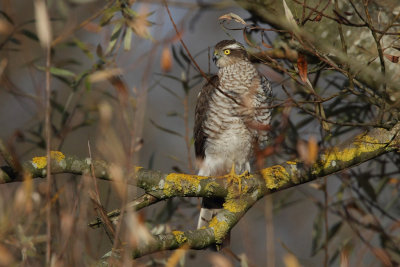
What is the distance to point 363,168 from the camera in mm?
4098

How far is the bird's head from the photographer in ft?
14.8

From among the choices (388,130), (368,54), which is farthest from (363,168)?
(388,130)

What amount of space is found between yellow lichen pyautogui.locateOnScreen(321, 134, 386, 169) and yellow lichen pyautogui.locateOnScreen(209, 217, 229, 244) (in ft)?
1.96

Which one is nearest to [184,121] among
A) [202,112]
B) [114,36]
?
[202,112]

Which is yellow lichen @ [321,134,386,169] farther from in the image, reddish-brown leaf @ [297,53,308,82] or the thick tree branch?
reddish-brown leaf @ [297,53,308,82]

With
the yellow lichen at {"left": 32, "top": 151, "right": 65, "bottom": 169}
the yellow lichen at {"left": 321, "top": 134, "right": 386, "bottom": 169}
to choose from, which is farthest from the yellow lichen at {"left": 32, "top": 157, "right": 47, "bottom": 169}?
the yellow lichen at {"left": 321, "top": 134, "right": 386, "bottom": 169}

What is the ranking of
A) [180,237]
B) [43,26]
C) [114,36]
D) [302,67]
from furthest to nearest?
[114,36] < [180,237] < [302,67] < [43,26]

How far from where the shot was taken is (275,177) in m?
2.97

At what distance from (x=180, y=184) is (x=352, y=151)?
2.89ft

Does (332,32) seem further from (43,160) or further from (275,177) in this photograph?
(43,160)

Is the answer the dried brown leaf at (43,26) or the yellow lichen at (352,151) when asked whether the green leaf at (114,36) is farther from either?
the dried brown leaf at (43,26)

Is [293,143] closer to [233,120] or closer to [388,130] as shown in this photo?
[233,120]

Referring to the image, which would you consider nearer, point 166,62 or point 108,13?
point 166,62

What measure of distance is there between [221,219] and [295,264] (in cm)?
106
